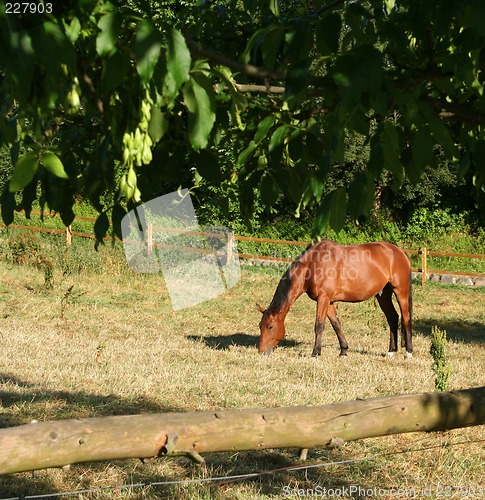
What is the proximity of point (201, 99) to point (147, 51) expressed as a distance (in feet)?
0.77

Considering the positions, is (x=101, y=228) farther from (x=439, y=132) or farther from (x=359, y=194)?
(x=439, y=132)

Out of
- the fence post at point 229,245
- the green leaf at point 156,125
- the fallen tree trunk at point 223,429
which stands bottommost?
the fence post at point 229,245

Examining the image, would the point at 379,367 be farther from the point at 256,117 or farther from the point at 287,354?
the point at 256,117

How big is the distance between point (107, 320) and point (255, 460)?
25.2 ft

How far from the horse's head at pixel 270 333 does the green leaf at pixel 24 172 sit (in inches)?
354

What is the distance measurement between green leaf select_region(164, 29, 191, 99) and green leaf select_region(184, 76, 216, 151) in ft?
0.45

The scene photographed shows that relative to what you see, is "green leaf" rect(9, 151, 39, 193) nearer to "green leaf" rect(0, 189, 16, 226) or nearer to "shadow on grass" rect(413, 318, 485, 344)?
"green leaf" rect(0, 189, 16, 226)

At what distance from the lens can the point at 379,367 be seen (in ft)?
31.6

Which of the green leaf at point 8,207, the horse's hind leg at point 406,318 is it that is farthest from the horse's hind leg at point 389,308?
the green leaf at point 8,207

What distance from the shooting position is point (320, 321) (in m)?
11.2

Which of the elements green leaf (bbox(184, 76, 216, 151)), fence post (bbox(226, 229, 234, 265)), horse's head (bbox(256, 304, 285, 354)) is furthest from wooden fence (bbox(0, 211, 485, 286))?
A: green leaf (bbox(184, 76, 216, 151))

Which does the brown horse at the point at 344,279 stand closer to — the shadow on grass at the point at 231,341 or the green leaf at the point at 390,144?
the shadow on grass at the point at 231,341

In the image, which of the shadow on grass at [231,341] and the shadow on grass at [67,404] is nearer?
the shadow on grass at [67,404]

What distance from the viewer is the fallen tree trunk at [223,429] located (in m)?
2.50
